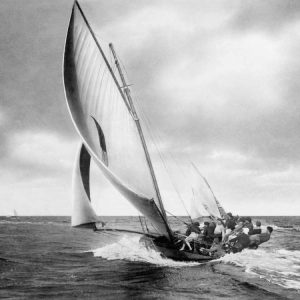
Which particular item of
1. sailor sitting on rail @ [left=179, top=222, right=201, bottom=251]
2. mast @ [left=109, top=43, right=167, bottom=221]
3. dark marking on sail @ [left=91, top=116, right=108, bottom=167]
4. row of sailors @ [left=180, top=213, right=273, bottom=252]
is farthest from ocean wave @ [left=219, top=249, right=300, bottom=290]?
dark marking on sail @ [left=91, top=116, right=108, bottom=167]

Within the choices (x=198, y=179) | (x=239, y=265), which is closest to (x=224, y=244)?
(x=239, y=265)

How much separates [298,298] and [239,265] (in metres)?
6.44

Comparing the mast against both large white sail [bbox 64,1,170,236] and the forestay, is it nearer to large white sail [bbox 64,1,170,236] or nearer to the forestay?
large white sail [bbox 64,1,170,236]

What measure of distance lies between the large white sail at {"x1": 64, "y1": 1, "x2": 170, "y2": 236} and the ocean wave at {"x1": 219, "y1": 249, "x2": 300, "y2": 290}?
458cm

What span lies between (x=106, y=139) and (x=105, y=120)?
3.47ft

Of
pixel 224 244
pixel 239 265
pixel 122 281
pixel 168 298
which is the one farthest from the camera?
pixel 224 244

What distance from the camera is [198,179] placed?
4303 cm

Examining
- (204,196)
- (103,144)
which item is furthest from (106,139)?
(204,196)

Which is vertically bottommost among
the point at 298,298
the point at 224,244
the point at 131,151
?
the point at 298,298

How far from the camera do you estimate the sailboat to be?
582 inches

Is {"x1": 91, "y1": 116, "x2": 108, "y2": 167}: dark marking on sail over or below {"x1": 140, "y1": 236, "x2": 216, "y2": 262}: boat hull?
over

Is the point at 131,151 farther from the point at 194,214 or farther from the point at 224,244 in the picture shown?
the point at 194,214

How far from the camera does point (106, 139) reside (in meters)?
15.9

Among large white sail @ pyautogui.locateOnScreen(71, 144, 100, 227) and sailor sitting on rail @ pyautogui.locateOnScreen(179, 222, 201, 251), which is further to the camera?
sailor sitting on rail @ pyautogui.locateOnScreen(179, 222, 201, 251)
